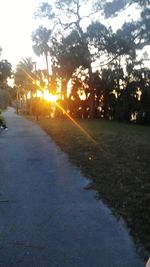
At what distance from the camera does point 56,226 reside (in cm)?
575

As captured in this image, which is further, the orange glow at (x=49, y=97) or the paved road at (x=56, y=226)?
the orange glow at (x=49, y=97)

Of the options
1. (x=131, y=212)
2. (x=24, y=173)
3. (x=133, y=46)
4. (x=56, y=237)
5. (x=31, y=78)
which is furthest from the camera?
(x=31, y=78)

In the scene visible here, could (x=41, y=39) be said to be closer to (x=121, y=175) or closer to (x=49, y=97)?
(x=49, y=97)

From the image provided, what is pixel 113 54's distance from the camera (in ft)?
113

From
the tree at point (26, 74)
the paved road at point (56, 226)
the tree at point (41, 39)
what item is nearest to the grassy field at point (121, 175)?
the paved road at point (56, 226)

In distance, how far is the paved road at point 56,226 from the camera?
4.65 m

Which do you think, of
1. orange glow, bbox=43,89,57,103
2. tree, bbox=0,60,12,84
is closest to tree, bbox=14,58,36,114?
orange glow, bbox=43,89,57,103

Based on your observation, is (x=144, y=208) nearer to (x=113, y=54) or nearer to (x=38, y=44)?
(x=113, y=54)

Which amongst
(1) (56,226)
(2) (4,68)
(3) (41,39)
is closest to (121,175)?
(1) (56,226)

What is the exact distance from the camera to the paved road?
4652 millimetres

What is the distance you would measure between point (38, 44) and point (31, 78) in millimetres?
16368

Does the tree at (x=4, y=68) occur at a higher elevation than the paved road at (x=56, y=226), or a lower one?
higher

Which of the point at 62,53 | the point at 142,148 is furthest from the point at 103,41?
the point at 142,148

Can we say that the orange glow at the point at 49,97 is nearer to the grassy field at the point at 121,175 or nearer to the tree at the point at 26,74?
the tree at the point at 26,74
